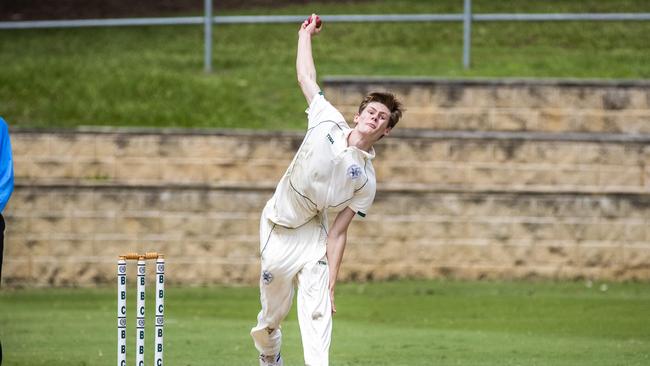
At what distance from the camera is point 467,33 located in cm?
2138

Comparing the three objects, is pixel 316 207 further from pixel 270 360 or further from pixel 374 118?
pixel 270 360

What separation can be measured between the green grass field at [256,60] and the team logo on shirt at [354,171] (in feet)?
37.6

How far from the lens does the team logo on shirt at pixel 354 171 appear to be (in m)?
9.35

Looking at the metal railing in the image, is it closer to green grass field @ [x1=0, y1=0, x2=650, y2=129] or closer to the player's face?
green grass field @ [x1=0, y1=0, x2=650, y2=129]

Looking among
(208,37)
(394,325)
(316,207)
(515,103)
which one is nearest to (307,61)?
(316,207)

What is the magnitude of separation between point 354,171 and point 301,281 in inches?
34.4

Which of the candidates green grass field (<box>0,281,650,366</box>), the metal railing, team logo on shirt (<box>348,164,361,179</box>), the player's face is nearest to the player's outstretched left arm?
team logo on shirt (<box>348,164,361,179</box>)

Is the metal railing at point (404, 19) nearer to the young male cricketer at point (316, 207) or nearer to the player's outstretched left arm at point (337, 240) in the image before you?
the young male cricketer at point (316, 207)

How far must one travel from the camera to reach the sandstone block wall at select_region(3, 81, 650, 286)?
18141mm

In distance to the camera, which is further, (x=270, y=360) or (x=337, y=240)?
(x=270, y=360)

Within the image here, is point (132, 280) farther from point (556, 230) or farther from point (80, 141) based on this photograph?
point (556, 230)

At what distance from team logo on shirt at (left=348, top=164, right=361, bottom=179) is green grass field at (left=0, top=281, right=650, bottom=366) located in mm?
3018

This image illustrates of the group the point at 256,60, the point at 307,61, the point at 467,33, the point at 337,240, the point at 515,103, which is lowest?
the point at 337,240

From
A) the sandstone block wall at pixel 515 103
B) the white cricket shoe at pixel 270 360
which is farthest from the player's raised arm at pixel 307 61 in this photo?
the sandstone block wall at pixel 515 103
